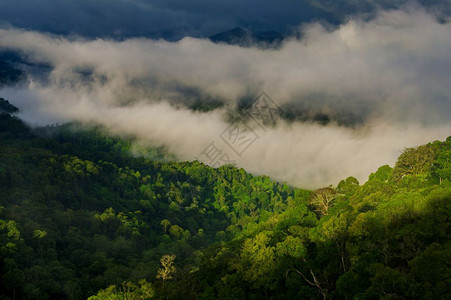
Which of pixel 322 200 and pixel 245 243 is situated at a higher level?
pixel 322 200

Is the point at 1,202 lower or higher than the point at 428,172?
higher

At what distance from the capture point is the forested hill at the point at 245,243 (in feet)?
109

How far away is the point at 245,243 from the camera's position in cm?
4400

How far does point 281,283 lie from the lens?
40.5 m

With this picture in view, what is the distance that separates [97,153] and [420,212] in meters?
165

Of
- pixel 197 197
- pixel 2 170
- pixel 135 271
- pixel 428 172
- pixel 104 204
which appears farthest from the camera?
pixel 197 197

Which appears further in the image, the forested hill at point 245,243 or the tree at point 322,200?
the tree at point 322,200

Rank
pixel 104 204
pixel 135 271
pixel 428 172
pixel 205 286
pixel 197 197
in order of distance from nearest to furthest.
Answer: pixel 205 286, pixel 428 172, pixel 135 271, pixel 104 204, pixel 197 197

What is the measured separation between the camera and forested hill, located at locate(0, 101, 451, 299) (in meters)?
33.2

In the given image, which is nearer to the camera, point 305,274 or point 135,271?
point 305,274

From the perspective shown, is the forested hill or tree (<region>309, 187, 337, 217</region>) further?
tree (<region>309, 187, 337, 217</region>)

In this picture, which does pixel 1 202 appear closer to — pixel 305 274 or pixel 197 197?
pixel 305 274

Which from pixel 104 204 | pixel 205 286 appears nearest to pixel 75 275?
pixel 205 286

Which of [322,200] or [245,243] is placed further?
[322,200]
